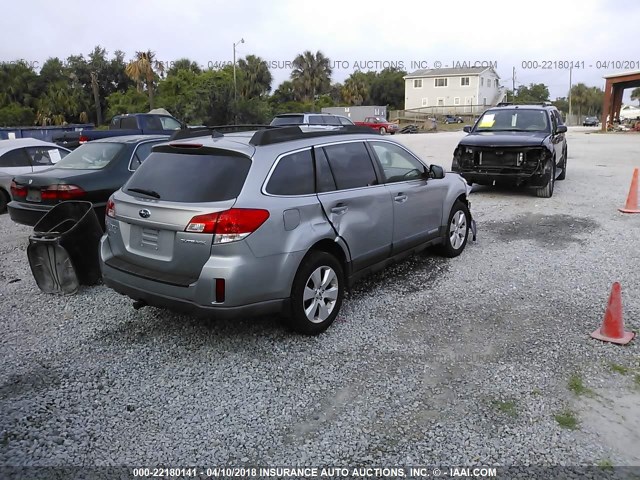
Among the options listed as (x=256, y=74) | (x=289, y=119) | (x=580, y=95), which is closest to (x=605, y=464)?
(x=289, y=119)

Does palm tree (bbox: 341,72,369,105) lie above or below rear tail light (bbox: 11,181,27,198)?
above

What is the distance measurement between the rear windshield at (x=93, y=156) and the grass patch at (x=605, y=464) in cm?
669

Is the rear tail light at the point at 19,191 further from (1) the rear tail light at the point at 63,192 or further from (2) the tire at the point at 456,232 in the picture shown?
(2) the tire at the point at 456,232

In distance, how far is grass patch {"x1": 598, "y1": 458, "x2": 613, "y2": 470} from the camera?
9.41 feet

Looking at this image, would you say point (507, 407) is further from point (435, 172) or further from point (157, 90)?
point (157, 90)

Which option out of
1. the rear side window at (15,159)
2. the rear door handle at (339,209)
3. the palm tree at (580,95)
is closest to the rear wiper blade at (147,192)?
the rear door handle at (339,209)

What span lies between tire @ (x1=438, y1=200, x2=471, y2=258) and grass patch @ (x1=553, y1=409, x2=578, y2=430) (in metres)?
3.28

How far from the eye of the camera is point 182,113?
40.2 meters

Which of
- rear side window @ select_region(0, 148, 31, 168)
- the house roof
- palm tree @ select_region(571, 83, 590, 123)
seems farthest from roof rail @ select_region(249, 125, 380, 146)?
palm tree @ select_region(571, 83, 590, 123)

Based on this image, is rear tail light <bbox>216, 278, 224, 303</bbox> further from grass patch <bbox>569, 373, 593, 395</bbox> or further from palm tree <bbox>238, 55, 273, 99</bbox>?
palm tree <bbox>238, 55, 273, 99</bbox>

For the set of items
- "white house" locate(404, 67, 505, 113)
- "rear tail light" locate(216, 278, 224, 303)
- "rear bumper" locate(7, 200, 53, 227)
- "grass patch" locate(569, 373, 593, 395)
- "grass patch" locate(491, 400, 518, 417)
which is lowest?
"grass patch" locate(491, 400, 518, 417)

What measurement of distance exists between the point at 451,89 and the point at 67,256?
Answer: 78330mm

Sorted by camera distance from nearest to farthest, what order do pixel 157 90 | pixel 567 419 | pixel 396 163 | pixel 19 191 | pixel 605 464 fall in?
pixel 605 464 → pixel 567 419 → pixel 396 163 → pixel 19 191 → pixel 157 90

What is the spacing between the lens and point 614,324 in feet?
14.3
